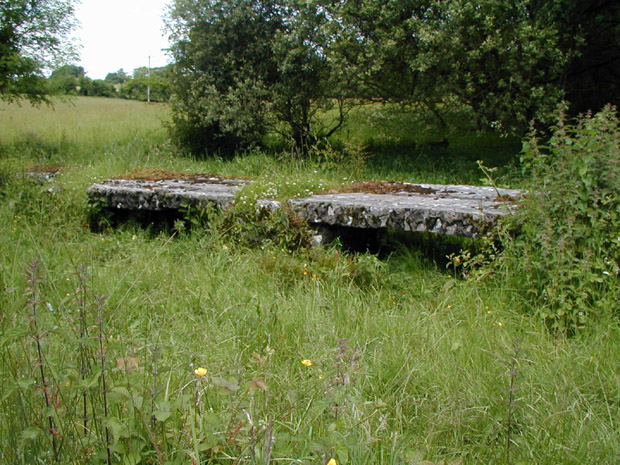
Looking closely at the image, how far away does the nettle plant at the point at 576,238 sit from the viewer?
304 centimetres

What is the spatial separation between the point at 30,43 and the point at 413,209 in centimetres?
837

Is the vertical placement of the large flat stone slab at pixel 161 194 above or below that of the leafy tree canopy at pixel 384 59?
below

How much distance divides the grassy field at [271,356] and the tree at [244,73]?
3.52 m

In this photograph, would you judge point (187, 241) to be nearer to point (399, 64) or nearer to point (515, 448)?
point (515, 448)

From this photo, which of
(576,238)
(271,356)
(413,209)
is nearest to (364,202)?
(413,209)

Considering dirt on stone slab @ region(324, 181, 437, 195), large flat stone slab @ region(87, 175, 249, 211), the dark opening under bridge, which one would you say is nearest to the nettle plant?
the dark opening under bridge

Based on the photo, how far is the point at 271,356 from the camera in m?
2.54

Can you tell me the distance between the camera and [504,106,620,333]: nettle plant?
304 cm

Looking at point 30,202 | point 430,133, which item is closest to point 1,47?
point 30,202

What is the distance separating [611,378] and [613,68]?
26.2ft

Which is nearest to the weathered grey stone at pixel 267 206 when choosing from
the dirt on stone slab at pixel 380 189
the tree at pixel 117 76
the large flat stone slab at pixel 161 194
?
the large flat stone slab at pixel 161 194

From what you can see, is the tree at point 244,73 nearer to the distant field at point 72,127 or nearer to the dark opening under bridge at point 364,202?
the distant field at point 72,127

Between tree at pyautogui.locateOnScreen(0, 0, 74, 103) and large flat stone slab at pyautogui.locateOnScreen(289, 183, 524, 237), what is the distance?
21.7ft

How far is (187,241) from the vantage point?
475 cm
